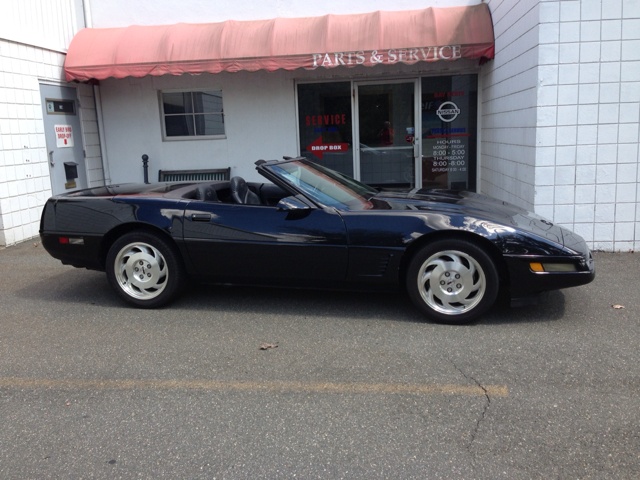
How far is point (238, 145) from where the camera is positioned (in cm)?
974

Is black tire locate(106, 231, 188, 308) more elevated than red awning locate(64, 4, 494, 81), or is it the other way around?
red awning locate(64, 4, 494, 81)

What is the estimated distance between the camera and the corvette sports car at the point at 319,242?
13.4 feet

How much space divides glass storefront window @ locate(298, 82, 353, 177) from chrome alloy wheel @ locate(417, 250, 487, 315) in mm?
Answer: 5787

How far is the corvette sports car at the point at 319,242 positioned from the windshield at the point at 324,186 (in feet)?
0.05

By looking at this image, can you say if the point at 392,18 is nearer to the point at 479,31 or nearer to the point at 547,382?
the point at 479,31

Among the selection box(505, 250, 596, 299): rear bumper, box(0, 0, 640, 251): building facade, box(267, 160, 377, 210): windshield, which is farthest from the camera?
box(0, 0, 640, 251): building facade

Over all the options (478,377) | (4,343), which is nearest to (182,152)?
(4,343)

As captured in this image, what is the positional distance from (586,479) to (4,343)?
3906mm

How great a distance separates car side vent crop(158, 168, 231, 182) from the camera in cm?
973

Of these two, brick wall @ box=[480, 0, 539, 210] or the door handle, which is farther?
brick wall @ box=[480, 0, 539, 210]

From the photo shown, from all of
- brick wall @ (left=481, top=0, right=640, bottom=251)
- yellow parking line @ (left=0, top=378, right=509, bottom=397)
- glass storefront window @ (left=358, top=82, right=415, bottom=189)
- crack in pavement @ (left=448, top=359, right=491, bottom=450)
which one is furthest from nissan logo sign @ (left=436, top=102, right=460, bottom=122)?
yellow parking line @ (left=0, top=378, right=509, bottom=397)

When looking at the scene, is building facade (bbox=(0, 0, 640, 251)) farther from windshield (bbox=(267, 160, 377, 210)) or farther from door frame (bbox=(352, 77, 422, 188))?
windshield (bbox=(267, 160, 377, 210))

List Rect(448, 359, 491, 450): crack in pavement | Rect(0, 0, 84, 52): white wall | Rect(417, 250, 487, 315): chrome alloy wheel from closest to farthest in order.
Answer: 1. Rect(448, 359, 491, 450): crack in pavement
2. Rect(417, 250, 487, 315): chrome alloy wheel
3. Rect(0, 0, 84, 52): white wall

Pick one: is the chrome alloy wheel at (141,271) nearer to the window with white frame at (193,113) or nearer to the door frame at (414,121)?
the window with white frame at (193,113)
